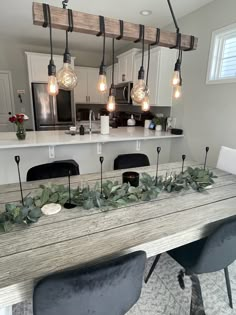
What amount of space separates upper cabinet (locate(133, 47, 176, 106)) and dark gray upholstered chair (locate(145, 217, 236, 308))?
261 centimetres

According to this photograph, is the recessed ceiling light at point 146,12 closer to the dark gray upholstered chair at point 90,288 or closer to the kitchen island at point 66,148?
the kitchen island at point 66,148

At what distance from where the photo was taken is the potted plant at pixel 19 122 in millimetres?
2373

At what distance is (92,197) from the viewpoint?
4.09 feet

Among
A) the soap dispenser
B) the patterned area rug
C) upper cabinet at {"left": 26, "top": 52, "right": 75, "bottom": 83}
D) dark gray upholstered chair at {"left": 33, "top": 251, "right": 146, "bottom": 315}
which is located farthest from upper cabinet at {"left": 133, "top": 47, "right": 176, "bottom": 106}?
dark gray upholstered chair at {"left": 33, "top": 251, "right": 146, "bottom": 315}

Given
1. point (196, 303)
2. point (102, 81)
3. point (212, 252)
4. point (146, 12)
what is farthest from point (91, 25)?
point (146, 12)

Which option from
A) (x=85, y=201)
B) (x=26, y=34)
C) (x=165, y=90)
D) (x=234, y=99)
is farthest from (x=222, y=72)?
(x=26, y=34)

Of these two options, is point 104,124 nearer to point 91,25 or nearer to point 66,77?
point 66,77

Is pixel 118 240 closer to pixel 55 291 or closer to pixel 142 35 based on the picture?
pixel 55 291

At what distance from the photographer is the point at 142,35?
4.65 feet

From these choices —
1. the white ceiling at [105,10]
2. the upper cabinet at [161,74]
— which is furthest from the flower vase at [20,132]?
the upper cabinet at [161,74]

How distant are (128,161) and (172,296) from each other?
1.31 m

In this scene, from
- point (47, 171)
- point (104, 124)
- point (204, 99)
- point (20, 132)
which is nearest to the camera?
point (47, 171)

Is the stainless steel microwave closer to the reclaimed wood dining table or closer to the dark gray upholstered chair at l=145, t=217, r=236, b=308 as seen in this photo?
the reclaimed wood dining table

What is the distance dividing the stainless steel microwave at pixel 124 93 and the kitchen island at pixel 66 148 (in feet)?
3.94
